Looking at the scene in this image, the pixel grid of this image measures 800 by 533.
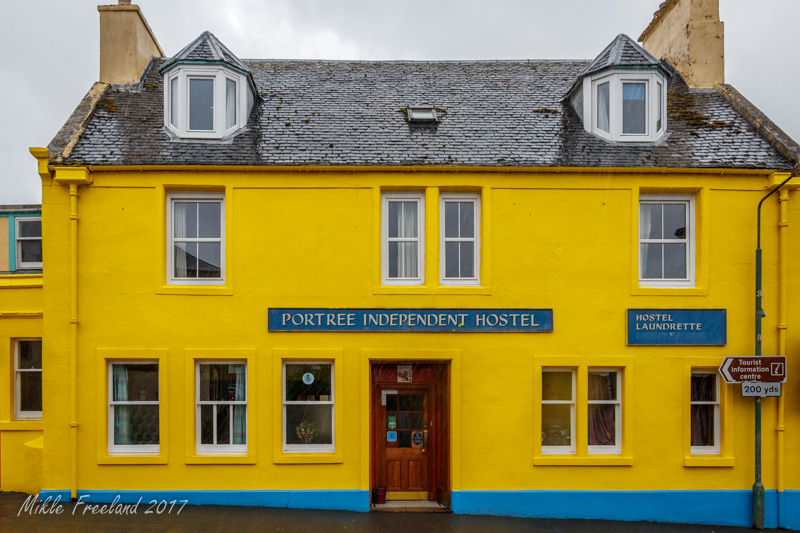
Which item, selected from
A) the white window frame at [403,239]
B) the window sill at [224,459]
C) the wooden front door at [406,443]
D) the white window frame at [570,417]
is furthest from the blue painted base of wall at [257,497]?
the white window frame at [403,239]

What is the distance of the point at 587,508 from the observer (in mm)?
9398

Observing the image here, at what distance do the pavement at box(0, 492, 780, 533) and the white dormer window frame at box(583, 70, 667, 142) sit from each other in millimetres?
7358

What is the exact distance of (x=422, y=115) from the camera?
1080 cm

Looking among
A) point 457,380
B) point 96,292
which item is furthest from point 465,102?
point 96,292

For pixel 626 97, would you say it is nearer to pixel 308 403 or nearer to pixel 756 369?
pixel 756 369

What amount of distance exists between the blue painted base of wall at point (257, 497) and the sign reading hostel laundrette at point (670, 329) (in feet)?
19.2

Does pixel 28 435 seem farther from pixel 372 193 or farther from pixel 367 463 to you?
pixel 372 193

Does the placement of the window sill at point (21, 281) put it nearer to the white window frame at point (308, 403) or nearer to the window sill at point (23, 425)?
the window sill at point (23, 425)

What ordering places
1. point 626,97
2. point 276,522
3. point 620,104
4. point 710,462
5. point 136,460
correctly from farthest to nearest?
point 626,97, point 620,104, point 710,462, point 136,460, point 276,522

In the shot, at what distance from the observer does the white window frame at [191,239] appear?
31.8ft

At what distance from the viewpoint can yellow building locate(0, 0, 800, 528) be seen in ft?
30.8

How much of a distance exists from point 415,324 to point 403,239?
64.3 inches

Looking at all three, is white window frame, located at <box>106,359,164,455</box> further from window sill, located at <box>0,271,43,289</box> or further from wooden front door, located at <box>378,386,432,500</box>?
wooden front door, located at <box>378,386,432,500</box>

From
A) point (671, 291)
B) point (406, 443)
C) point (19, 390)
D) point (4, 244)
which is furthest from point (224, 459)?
point (671, 291)
